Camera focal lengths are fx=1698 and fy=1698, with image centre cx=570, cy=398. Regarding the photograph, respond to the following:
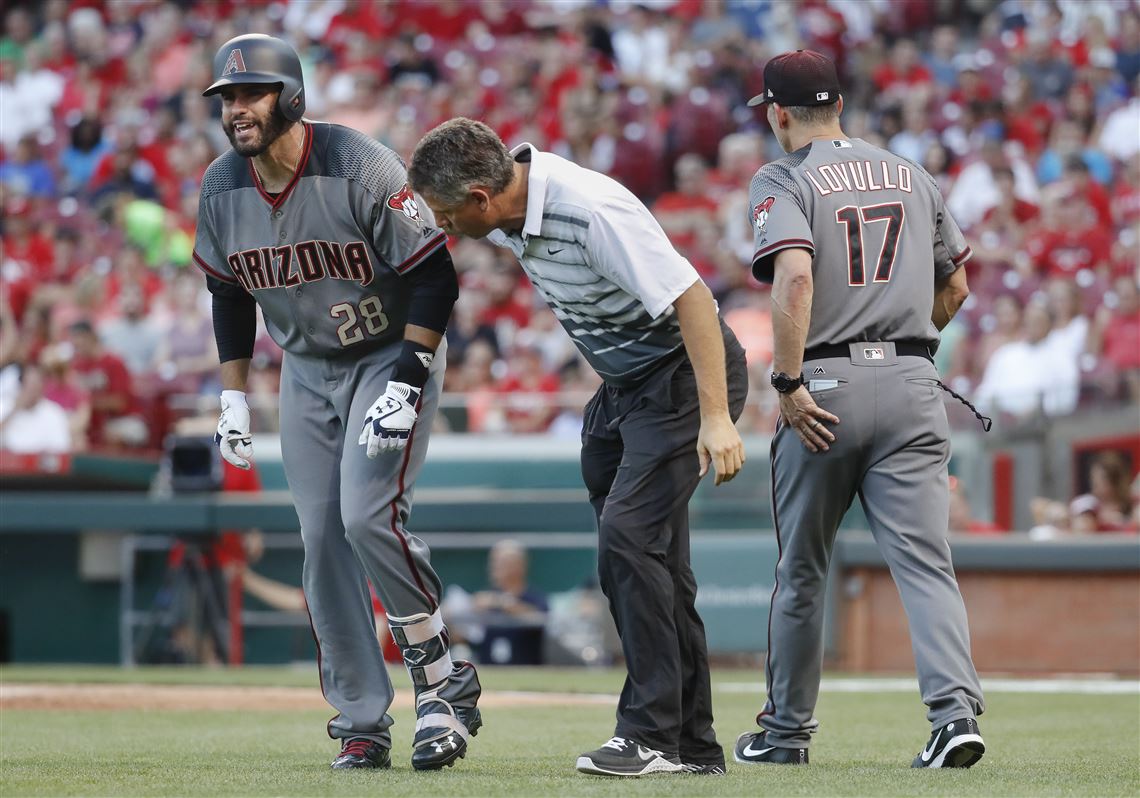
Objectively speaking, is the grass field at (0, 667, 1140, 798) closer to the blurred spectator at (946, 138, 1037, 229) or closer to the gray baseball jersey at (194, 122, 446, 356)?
the gray baseball jersey at (194, 122, 446, 356)

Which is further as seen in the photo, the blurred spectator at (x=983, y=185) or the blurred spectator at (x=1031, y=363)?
the blurred spectator at (x=983, y=185)

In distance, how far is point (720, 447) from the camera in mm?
4391

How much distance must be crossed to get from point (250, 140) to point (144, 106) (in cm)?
1540

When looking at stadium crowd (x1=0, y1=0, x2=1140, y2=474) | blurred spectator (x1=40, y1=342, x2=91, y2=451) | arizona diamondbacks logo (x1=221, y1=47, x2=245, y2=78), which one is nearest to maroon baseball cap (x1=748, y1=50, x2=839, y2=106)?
arizona diamondbacks logo (x1=221, y1=47, x2=245, y2=78)

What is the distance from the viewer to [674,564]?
4738 mm

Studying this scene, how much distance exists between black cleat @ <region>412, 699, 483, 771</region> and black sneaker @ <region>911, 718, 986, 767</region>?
133cm

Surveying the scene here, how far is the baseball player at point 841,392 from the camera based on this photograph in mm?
5062

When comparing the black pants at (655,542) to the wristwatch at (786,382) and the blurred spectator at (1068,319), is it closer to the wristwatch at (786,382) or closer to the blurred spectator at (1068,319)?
the wristwatch at (786,382)

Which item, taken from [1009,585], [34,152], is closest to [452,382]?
[1009,585]

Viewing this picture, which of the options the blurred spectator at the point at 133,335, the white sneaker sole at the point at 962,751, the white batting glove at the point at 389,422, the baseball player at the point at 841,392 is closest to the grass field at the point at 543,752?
the white sneaker sole at the point at 962,751

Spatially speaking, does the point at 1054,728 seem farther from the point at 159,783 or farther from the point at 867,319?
the point at 159,783

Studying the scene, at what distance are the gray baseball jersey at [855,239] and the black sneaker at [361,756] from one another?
1.77 m

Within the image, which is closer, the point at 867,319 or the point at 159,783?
the point at 159,783

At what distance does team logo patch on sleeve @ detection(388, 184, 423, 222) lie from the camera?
4.98m
